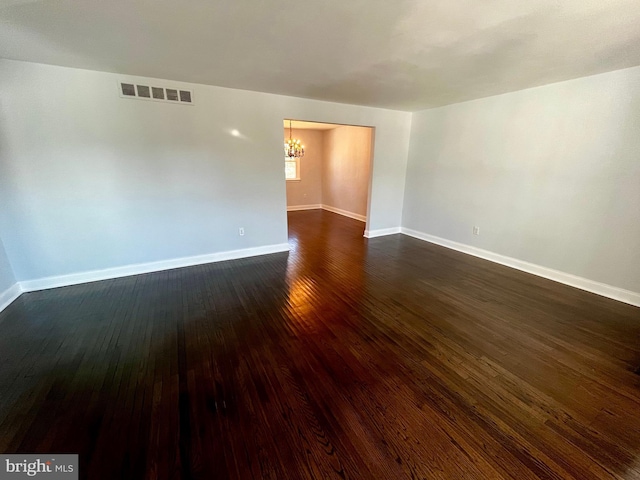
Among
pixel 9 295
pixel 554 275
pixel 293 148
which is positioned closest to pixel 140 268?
pixel 9 295

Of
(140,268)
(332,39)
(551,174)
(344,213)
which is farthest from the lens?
(344,213)

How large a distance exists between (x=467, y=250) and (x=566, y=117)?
2.23 m

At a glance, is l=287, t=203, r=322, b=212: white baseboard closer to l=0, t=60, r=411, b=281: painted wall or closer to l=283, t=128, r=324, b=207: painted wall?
l=283, t=128, r=324, b=207: painted wall

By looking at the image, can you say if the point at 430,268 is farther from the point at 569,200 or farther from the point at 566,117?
the point at 566,117

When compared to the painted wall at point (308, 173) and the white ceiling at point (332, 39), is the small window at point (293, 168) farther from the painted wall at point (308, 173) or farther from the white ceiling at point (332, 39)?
the white ceiling at point (332, 39)

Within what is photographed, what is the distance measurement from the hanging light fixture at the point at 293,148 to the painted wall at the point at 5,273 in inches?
217

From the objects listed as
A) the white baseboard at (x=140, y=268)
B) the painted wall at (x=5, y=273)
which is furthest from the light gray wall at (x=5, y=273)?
the white baseboard at (x=140, y=268)

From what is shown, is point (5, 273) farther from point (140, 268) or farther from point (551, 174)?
point (551, 174)

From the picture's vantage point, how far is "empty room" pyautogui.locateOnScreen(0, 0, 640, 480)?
56.4 inches

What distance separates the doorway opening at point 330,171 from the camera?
673cm

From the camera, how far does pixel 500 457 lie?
132 cm

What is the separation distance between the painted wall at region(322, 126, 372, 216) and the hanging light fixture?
946mm

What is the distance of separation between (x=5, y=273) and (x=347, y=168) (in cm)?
658

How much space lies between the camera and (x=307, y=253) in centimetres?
443
